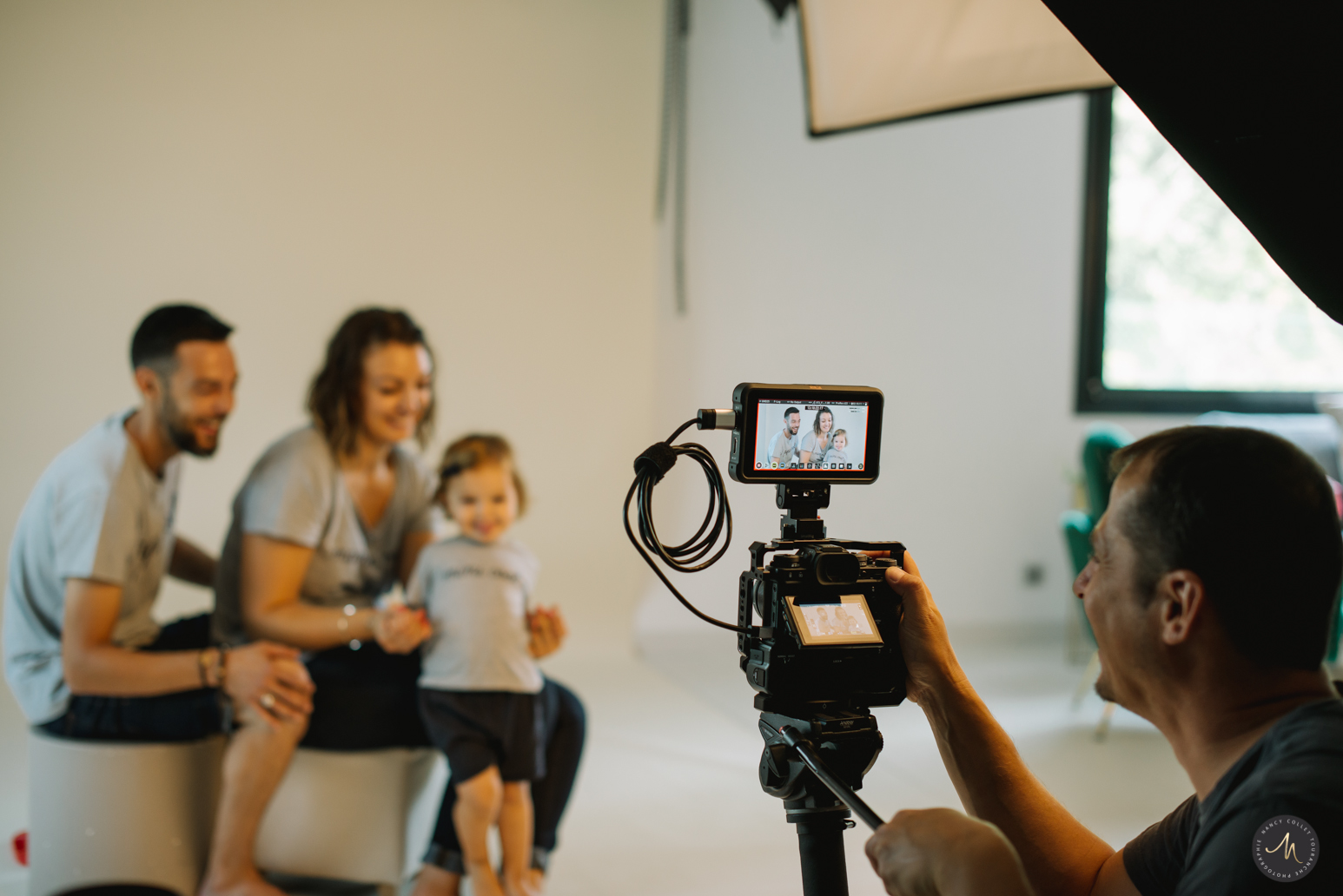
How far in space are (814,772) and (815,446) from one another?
0.88 feet

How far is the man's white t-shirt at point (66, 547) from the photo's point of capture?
1.67 meters

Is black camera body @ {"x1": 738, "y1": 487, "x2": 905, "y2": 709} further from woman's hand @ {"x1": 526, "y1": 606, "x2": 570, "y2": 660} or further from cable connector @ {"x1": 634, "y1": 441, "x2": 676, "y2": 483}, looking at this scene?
woman's hand @ {"x1": 526, "y1": 606, "x2": 570, "y2": 660}

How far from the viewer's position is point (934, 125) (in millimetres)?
3992

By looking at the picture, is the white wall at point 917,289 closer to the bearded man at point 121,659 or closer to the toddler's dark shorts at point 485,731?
the toddler's dark shorts at point 485,731

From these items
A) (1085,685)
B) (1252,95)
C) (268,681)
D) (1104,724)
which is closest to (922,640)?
(1252,95)

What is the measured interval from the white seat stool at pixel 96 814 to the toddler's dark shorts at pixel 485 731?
1.43ft

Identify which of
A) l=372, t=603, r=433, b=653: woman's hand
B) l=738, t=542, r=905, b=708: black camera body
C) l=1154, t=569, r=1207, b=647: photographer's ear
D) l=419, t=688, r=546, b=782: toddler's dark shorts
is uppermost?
l=1154, t=569, r=1207, b=647: photographer's ear

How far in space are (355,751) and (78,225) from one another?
2.23 metres

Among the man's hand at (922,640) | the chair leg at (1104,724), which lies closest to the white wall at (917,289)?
the chair leg at (1104,724)

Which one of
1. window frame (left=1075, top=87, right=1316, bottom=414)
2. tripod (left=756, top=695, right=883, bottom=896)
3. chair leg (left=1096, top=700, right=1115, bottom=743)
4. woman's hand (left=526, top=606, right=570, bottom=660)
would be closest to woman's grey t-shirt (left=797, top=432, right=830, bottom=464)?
tripod (left=756, top=695, right=883, bottom=896)

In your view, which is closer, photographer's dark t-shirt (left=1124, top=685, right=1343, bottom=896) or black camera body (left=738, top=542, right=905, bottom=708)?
photographer's dark t-shirt (left=1124, top=685, right=1343, bottom=896)

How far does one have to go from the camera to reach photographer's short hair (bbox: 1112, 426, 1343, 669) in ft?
2.15

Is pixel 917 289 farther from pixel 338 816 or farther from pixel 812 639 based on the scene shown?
pixel 812 639

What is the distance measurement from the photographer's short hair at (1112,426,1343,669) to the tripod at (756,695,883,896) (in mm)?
280
